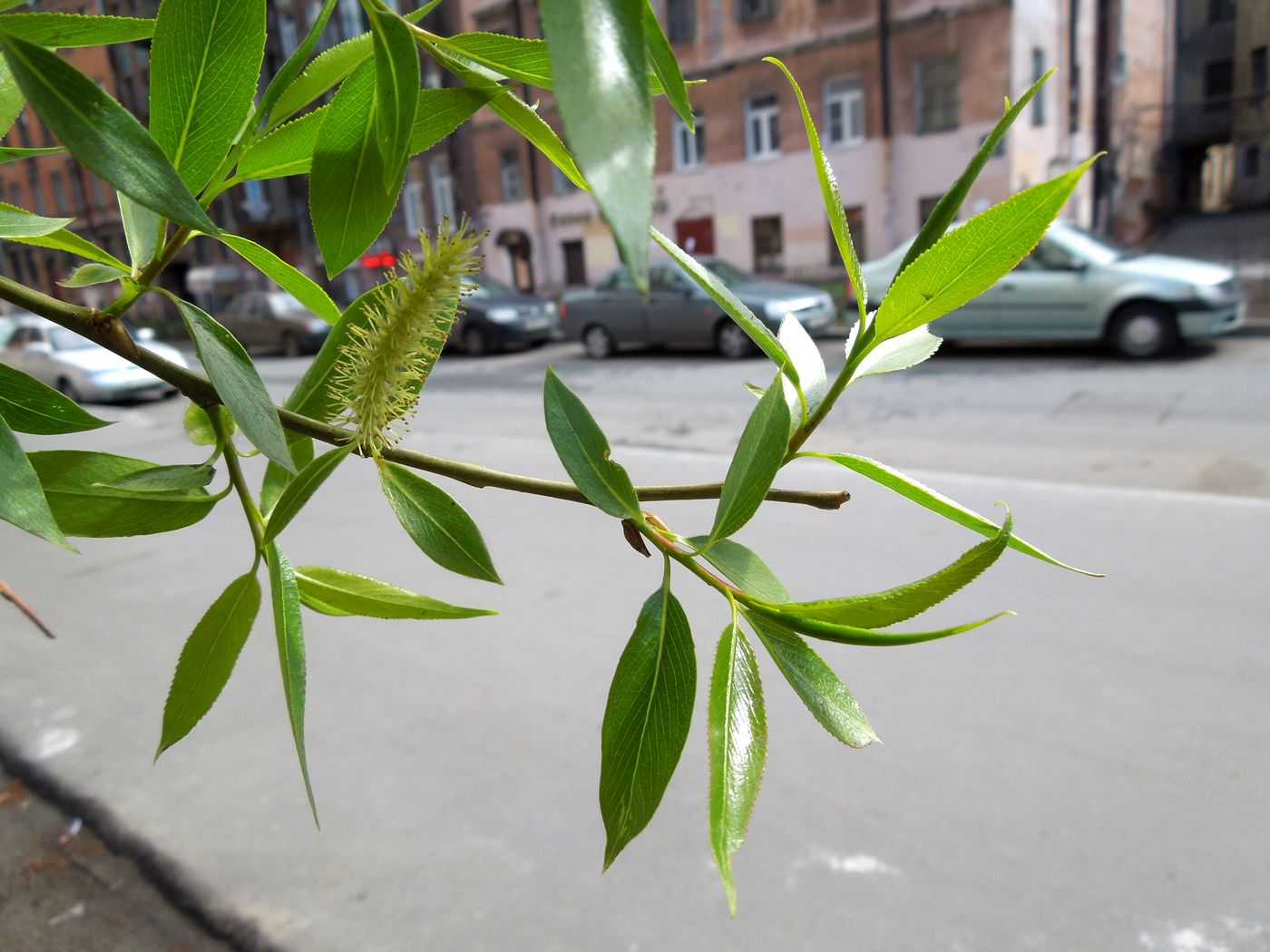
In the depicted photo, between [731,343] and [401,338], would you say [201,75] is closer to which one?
[401,338]

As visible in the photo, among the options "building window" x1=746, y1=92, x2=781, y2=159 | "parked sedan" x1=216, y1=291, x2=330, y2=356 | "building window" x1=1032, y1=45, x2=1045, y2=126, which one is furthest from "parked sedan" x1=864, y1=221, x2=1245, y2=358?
"parked sedan" x1=216, y1=291, x2=330, y2=356

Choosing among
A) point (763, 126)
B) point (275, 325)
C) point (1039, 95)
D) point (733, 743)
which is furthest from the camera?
point (763, 126)

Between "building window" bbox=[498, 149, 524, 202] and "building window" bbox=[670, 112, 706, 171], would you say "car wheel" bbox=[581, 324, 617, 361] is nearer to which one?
"building window" bbox=[670, 112, 706, 171]

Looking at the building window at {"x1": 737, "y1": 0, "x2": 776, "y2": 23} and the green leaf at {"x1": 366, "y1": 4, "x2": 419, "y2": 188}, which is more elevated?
the building window at {"x1": 737, "y1": 0, "x2": 776, "y2": 23}

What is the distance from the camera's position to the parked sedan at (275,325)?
10.8m

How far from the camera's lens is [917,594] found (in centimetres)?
26

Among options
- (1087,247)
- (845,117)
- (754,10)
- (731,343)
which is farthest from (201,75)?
(754,10)

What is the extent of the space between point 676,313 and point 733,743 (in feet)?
25.6

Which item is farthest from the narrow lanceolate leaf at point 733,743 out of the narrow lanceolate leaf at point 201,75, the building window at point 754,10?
the building window at point 754,10

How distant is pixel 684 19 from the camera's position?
12.1 m

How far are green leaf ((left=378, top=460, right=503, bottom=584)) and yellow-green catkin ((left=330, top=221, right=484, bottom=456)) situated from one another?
0.7 inches

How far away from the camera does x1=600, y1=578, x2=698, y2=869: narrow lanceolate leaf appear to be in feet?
0.93

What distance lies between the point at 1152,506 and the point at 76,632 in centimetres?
365

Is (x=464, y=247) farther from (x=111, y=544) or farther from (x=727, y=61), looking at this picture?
(x=727, y=61)
